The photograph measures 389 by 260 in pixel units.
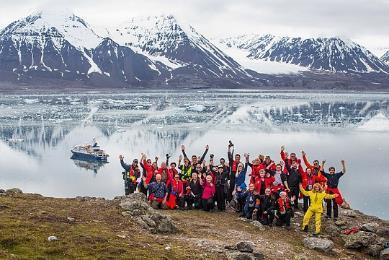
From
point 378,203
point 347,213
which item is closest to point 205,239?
point 347,213

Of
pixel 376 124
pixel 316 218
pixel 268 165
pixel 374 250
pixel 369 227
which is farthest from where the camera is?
pixel 376 124

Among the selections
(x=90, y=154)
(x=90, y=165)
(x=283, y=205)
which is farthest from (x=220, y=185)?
(x=90, y=154)

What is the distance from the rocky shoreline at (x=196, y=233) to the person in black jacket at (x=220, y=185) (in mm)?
591

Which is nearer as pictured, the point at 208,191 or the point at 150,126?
the point at 208,191

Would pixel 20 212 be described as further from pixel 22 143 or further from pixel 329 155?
pixel 22 143

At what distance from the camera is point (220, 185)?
17250 millimetres

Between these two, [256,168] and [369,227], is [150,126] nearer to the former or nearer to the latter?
[256,168]

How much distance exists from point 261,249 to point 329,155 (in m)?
29.9

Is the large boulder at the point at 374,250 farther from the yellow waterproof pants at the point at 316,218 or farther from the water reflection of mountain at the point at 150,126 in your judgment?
the water reflection of mountain at the point at 150,126

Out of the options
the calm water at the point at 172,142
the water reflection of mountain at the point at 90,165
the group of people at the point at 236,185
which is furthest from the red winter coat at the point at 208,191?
the water reflection of mountain at the point at 90,165

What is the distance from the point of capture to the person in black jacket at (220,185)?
1731 cm

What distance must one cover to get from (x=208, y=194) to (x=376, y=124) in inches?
2118

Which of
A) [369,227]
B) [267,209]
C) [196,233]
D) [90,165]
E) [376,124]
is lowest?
[90,165]

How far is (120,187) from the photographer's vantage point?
102ft
